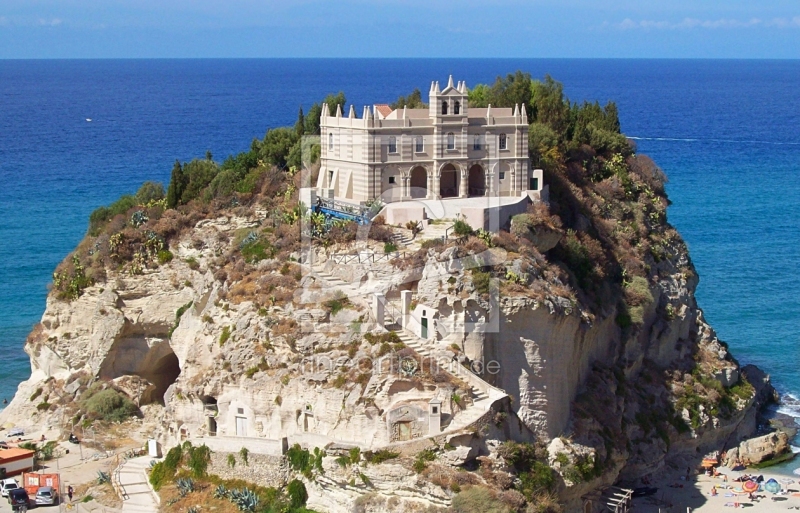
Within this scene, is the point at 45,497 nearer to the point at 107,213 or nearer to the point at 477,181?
the point at 107,213

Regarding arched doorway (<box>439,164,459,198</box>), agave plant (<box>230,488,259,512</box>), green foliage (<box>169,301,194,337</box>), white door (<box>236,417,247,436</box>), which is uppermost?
arched doorway (<box>439,164,459,198</box>)

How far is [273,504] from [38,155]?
300 ft

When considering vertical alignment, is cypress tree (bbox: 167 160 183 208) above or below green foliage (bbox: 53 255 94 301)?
above

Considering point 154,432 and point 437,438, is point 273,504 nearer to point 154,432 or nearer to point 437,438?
point 437,438

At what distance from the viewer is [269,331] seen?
1895 inches

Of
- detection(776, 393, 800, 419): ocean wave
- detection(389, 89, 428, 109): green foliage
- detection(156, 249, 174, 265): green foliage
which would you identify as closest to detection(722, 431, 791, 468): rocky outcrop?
detection(776, 393, 800, 419): ocean wave

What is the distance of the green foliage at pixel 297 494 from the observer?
44906 mm

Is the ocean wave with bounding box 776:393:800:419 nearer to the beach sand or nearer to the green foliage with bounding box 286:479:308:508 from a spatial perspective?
the beach sand

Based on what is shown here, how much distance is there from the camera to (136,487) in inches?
1893

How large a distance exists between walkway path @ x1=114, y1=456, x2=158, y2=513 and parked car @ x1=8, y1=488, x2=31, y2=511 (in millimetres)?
3266

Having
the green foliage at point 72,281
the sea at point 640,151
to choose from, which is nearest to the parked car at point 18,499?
the green foliage at point 72,281

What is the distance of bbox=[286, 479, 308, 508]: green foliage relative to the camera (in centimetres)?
4491

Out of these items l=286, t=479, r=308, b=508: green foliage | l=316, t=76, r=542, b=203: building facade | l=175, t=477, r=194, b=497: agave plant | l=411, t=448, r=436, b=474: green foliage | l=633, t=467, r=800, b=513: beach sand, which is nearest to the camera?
l=411, t=448, r=436, b=474: green foliage

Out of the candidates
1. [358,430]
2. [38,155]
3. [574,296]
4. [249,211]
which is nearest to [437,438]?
[358,430]
